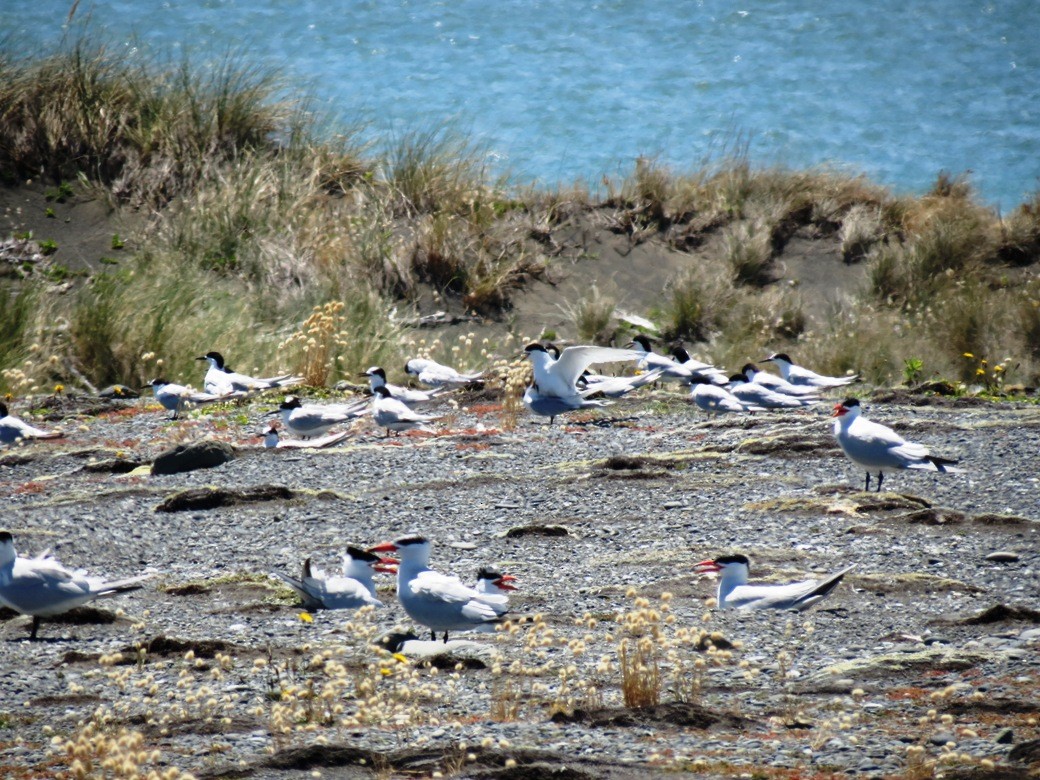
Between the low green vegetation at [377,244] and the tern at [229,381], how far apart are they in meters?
0.72

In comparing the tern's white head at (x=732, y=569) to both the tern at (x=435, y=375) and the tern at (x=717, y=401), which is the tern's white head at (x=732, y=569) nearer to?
the tern at (x=717, y=401)

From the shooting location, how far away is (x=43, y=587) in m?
5.98

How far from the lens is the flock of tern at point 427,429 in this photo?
580cm

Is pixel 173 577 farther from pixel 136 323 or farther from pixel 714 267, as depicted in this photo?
pixel 714 267

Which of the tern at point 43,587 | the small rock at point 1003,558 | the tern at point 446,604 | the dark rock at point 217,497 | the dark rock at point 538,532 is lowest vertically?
the dark rock at point 217,497

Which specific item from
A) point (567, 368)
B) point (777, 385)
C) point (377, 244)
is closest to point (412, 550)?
point (567, 368)

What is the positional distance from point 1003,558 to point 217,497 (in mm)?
5081

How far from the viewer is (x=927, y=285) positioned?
19.6 metres

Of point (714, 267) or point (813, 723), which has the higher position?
point (813, 723)

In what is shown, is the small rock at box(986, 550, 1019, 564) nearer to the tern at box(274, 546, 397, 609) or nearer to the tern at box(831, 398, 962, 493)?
the tern at box(831, 398, 962, 493)

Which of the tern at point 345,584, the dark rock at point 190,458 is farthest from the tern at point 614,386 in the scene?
the tern at point 345,584

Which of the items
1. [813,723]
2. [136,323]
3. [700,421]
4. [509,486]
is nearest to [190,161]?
[136,323]

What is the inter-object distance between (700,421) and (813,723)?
27.8ft

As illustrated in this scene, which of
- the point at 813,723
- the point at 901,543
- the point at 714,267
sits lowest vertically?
the point at 714,267
